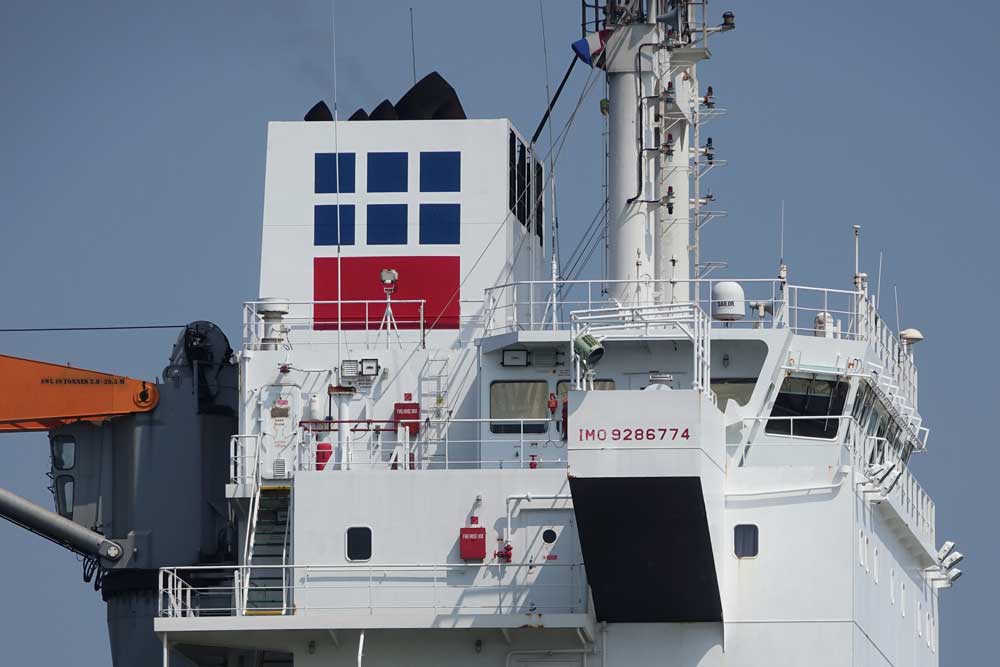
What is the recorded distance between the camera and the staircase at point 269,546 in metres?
38.2

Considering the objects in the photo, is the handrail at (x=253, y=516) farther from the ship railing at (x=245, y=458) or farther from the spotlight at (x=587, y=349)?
the spotlight at (x=587, y=349)

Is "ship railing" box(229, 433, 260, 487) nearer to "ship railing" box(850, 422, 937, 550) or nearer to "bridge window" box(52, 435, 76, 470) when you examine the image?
"bridge window" box(52, 435, 76, 470)

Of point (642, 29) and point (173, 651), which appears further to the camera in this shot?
point (642, 29)

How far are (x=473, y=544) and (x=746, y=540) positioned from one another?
403 cm

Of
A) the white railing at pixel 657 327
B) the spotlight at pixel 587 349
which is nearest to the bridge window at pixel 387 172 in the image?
the white railing at pixel 657 327

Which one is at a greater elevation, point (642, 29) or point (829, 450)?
point (642, 29)

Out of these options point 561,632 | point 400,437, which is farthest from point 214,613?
point 561,632

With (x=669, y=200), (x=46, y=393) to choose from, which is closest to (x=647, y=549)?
(x=669, y=200)

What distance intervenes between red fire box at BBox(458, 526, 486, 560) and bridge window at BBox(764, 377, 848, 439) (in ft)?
16.4

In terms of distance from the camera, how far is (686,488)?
34.5 m

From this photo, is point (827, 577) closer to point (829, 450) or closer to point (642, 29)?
point (829, 450)

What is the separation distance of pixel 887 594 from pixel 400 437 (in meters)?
8.29

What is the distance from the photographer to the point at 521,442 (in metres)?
38.2

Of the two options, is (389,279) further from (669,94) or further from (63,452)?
(63,452)
